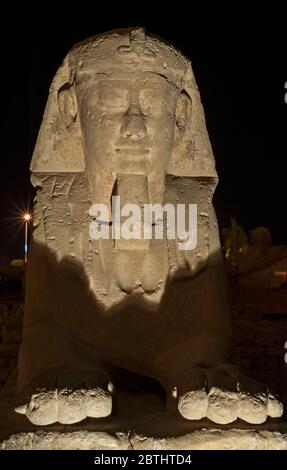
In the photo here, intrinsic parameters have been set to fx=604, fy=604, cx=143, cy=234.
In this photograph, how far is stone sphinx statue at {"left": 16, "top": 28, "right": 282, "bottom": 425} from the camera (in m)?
2.46

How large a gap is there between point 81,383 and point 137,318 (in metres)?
0.59

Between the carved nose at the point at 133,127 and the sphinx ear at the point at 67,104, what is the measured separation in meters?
0.35

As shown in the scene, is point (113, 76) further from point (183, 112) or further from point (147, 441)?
point (147, 441)

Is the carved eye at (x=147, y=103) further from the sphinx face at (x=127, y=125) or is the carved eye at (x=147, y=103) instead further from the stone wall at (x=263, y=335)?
the stone wall at (x=263, y=335)

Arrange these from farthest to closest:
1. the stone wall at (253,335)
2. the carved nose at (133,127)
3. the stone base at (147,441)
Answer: the stone wall at (253,335) < the carved nose at (133,127) < the stone base at (147,441)

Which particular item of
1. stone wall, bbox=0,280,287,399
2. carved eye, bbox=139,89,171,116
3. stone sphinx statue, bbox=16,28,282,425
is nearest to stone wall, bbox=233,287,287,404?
stone wall, bbox=0,280,287,399

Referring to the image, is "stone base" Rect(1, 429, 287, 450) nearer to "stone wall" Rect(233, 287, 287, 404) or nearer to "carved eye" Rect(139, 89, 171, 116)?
"carved eye" Rect(139, 89, 171, 116)

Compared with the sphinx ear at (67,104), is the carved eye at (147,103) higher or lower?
lower

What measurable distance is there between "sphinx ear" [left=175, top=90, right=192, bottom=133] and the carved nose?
12.7 inches

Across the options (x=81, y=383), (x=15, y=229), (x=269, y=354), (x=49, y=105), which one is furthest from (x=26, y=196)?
(x=81, y=383)

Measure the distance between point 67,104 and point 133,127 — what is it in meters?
0.43

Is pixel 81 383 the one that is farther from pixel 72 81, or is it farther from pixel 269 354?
pixel 269 354

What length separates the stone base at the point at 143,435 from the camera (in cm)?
190

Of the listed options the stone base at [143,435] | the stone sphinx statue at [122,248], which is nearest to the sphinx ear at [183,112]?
the stone sphinx statue at [122,248]
